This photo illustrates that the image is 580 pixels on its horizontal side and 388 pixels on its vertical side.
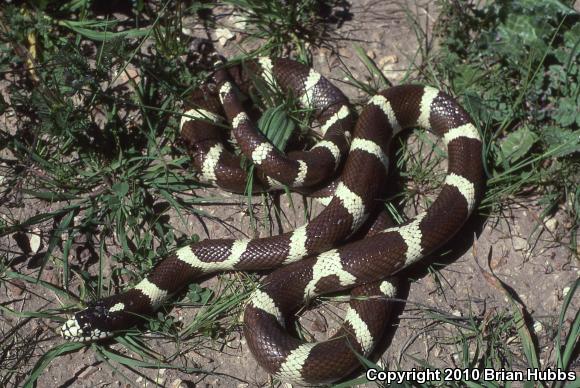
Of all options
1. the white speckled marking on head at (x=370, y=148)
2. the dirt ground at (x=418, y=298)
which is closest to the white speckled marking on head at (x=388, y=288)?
the dirt ground at (x=418, y=298)

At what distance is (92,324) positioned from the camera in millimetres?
5324

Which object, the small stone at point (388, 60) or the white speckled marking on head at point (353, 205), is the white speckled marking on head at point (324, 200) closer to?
the white speckled marking on head at point (353, 205)

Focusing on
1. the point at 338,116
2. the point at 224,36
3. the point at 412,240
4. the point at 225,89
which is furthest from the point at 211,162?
the point at 412,240

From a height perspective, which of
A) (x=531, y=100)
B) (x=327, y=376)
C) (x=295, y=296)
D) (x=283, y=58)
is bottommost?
(x=327, y=376)

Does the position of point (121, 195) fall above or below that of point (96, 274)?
above

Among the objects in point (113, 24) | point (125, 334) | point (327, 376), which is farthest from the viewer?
point (113, 24)

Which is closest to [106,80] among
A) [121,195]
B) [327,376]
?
[121,195]

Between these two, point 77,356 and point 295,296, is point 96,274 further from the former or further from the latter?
point 295,296

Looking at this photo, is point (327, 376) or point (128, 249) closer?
point (327, 376)

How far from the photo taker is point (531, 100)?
6.32 m

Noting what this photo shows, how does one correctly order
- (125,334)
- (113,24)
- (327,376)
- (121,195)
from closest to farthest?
1. (327,376)
2. (125,334)
3. (121,195)
4. (113,24)

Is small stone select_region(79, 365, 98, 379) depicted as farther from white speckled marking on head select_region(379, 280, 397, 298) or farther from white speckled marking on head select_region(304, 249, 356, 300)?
white speckled marking on head select_region(379, 280, 397, 298)

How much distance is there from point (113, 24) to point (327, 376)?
430 cm

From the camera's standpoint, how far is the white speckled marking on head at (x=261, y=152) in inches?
230
